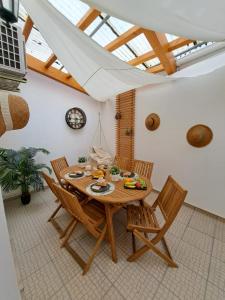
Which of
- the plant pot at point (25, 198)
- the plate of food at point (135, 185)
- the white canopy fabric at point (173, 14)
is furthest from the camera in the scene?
the plant pot at point (25, 198)

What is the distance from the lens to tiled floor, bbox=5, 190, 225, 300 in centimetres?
129

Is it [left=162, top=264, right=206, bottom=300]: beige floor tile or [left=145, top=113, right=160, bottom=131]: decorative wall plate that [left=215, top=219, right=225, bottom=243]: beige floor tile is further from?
[left=145, top=113, right=160, bottom=131]: decorative wall plate

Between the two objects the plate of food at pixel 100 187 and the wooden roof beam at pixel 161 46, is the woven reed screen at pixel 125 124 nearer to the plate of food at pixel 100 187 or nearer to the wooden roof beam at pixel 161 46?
the wooden roof beam at pixel 161 46

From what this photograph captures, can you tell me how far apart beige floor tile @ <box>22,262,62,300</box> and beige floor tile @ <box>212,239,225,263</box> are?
1.83 metres

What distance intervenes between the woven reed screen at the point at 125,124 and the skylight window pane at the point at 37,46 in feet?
6.60

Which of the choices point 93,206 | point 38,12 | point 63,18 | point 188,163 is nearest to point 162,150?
point 188,163

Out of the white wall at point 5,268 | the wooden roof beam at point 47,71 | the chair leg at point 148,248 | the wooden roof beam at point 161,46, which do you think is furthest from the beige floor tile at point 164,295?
the wooden roof beam at point 47,71

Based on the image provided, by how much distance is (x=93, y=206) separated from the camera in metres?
1.95

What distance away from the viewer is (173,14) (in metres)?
0.98

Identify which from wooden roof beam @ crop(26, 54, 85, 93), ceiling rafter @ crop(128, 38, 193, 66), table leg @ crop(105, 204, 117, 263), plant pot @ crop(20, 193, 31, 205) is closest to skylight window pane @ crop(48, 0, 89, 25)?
ceiling rafter @ crop(128, 38, 193, 66)

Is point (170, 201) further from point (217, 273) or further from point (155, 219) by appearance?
point (217, 273)

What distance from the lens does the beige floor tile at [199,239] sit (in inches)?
69.5

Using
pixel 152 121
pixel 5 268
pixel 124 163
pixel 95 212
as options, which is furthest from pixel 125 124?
pixel 5 268

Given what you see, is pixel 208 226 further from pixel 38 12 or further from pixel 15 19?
pixel 38 12
